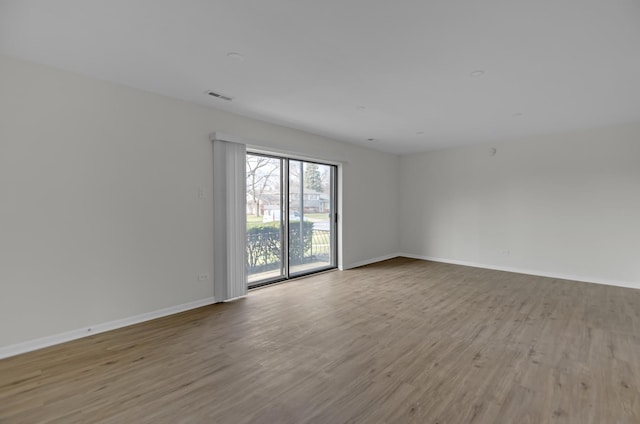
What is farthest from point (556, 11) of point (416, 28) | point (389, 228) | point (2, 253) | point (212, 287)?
point (389, 228)

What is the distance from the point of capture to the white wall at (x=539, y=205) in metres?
4.74

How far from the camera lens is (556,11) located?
193 cm

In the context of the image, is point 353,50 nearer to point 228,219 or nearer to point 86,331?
point 228,219

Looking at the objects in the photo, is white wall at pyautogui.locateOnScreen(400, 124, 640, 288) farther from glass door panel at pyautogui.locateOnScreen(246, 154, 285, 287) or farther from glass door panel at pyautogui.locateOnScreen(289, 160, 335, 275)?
glass door panel at pyautogui.locateOnScreen(246, 154, 285, 287)

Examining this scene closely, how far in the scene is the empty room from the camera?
200cm

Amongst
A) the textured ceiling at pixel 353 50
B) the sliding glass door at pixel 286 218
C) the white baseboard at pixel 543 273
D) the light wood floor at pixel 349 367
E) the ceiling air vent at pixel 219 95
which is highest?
the ceiling air vent at pixel 219 95

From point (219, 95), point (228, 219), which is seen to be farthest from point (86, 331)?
point (219, 95)

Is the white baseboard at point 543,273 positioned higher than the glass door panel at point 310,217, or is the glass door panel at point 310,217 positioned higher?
the glass door panel at point 310,217

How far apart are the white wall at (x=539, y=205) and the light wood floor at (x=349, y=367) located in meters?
1.33

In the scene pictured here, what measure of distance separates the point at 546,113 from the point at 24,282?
6.48m

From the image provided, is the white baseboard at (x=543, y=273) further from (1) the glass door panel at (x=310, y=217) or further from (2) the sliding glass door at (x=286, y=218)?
(2) the sliding glass door at (x=286, y=218)

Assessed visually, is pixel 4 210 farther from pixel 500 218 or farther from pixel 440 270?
pixel 500 218

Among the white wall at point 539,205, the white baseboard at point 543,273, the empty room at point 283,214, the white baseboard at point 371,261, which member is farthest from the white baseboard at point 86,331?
the white wall at point 539,205

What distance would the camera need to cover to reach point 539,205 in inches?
216
